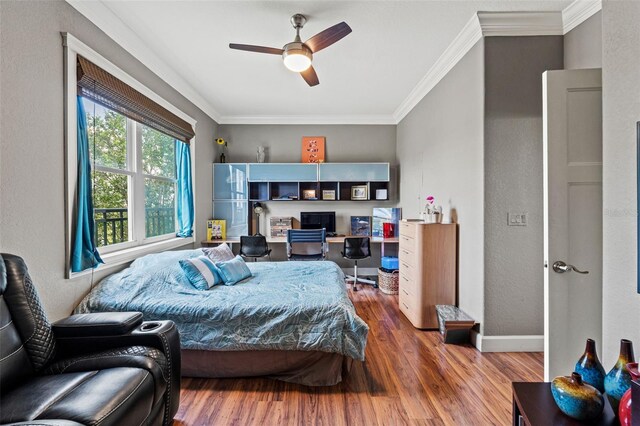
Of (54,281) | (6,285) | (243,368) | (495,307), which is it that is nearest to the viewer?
(6,285)

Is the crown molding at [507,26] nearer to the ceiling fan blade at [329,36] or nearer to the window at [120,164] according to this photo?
the ceiling fan blade at [329,36]

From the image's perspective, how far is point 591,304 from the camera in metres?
1.65

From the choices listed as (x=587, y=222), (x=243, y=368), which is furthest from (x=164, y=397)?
(x=587, y=222)

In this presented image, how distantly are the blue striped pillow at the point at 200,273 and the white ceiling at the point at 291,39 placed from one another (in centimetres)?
203

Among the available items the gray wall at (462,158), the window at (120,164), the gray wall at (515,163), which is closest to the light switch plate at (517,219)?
the gray wall at (515,163)

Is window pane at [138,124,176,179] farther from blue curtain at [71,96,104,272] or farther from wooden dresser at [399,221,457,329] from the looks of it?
wooden dresser at [399,221,457,329]

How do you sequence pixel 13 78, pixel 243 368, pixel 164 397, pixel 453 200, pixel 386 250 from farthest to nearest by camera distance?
pixel 386 250 → pixel 453 200 → pixel 243 368 → pixel 13 78 → pixel 164 397

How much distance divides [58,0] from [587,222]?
3.63m

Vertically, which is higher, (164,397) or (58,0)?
(58,0)

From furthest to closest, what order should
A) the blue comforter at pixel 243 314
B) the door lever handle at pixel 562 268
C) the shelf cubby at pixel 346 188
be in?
the shelf cubby at pixel 346 188, the blue comforter at pixel 243 314, the door lever handle at pixel 562 268

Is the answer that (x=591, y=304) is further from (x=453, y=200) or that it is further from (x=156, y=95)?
(x=156, y=95)

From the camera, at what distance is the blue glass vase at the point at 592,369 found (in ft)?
3.45

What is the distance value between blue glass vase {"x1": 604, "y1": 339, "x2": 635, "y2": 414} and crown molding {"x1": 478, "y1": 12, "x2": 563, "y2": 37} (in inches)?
97.7

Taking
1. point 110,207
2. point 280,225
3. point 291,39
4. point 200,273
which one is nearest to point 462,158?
point 291,39
